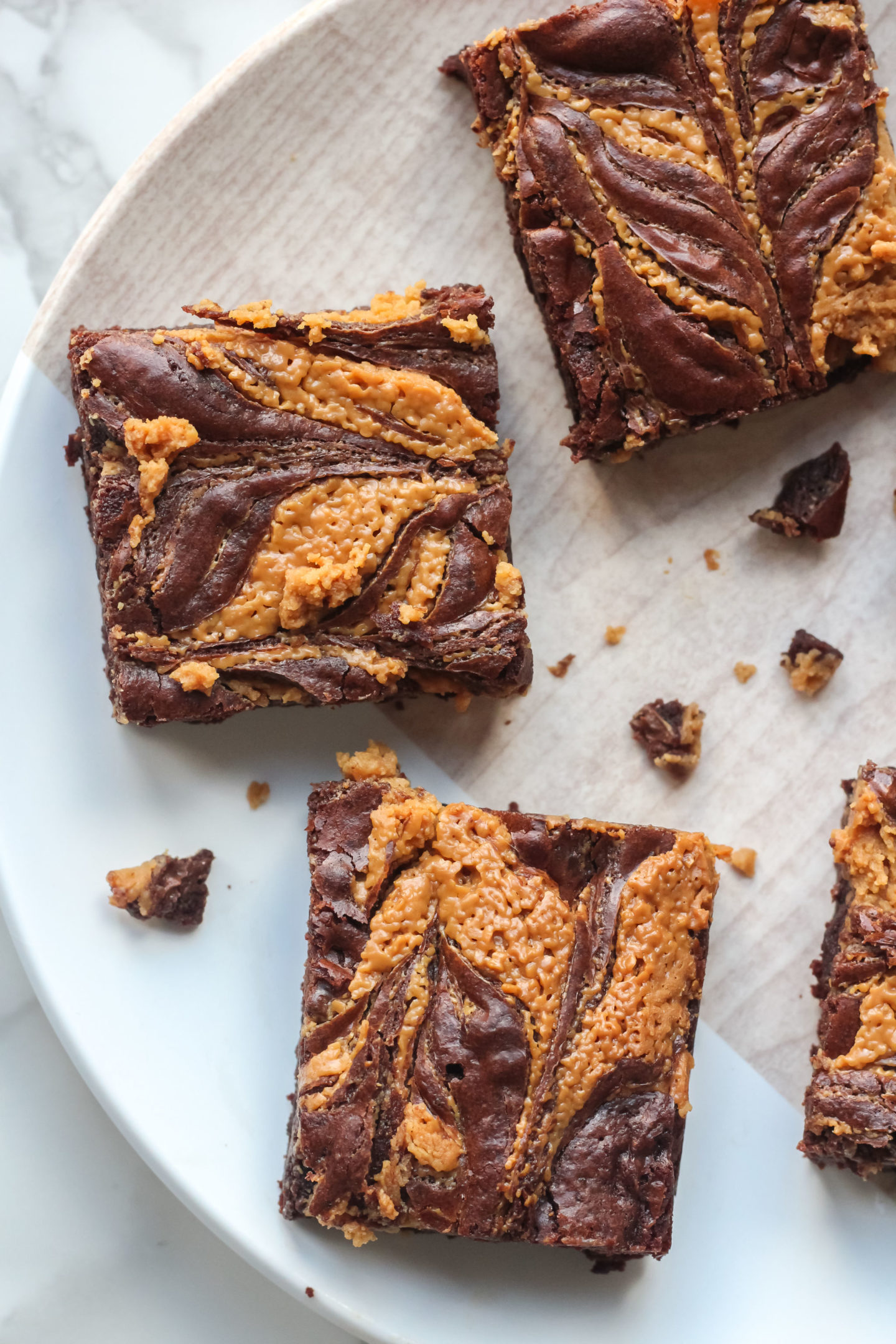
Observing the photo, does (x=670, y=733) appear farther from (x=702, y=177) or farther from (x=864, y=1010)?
(x=702, y=177)

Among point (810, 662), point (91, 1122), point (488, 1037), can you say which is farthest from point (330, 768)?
point (810, 662)

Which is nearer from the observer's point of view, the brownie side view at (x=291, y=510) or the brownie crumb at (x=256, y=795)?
the brownie side view at (x=291, y=510)

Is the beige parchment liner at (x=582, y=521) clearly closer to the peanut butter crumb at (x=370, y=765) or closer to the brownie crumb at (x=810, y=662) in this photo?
the brownie crumb at (x=810, y=662)

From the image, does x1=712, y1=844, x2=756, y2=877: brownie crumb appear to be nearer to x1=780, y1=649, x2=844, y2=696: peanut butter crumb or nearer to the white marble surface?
x1=780, y1=649, x2=844, y2=696: peanut butter crumb

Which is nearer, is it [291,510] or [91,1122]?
[291,510]

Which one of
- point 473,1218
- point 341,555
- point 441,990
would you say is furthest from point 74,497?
point 473,1218

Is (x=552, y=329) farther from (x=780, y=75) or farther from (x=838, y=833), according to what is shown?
(x=838, y=833)

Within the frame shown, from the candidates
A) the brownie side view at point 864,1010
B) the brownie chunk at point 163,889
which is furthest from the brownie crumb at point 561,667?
the brownie chunk at point 163,889
